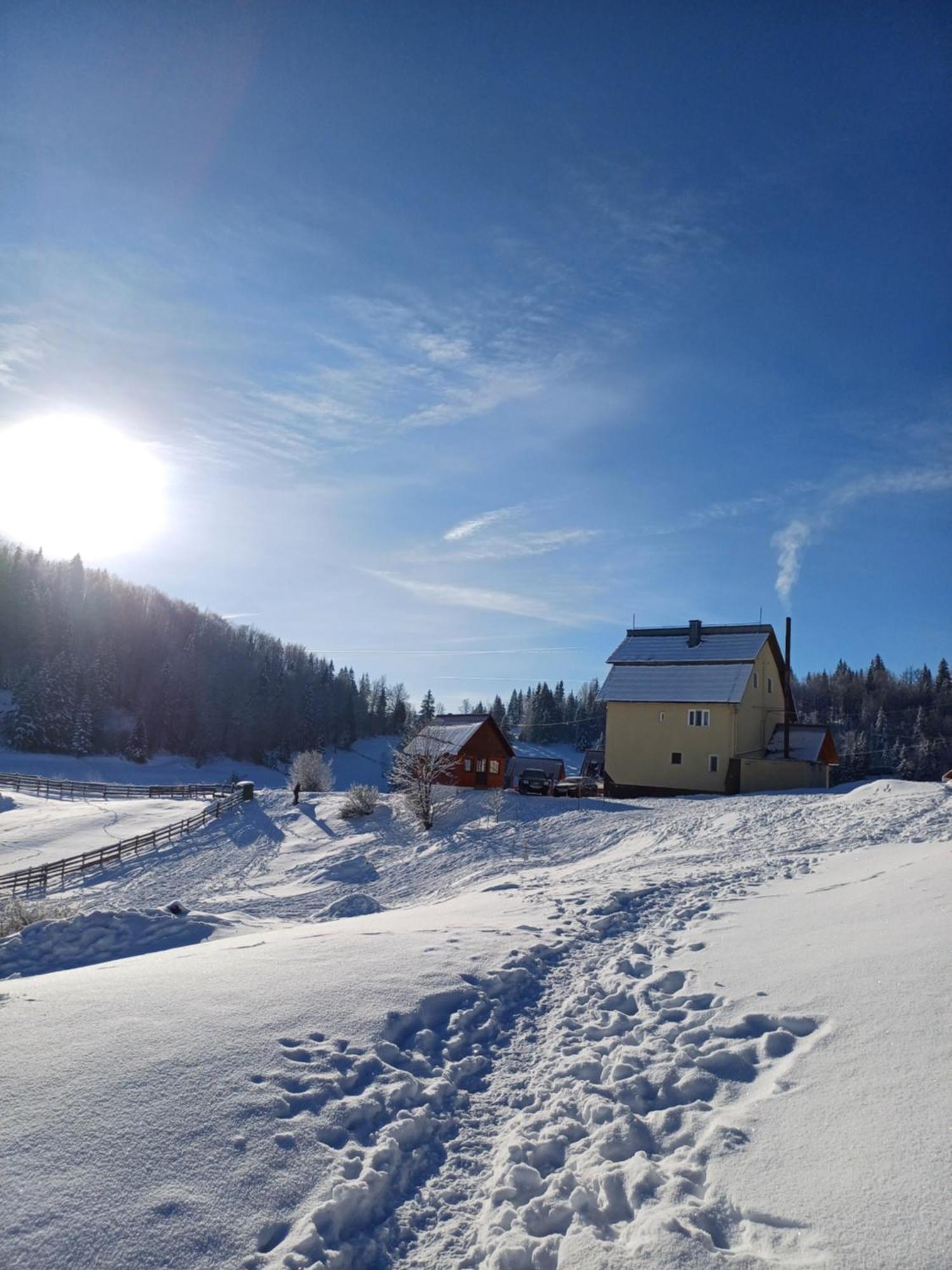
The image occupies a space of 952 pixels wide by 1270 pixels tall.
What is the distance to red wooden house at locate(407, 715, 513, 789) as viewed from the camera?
38469 millimetres

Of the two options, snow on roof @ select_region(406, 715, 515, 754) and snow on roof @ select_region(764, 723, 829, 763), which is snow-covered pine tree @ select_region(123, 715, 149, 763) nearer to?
snow on roof @ select_region(406, 715, 515, 754)

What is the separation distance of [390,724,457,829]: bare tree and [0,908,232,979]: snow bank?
49.7 feet

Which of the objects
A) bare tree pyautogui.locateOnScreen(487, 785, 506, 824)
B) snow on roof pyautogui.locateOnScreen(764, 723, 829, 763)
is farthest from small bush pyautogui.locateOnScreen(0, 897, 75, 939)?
snow on roof pyautogui.locateOnScreen(764, 723, 829, 763)

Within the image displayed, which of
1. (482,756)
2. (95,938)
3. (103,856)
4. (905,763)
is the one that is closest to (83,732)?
(103,856)

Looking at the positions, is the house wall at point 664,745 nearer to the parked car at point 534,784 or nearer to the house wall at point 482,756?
the parked car at point 534,784

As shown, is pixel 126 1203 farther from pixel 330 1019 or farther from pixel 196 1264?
pixel 330 1019

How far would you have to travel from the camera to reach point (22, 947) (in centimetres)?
1325

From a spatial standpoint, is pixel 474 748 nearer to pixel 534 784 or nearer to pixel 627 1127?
pixel 534 784

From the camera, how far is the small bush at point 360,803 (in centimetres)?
3372

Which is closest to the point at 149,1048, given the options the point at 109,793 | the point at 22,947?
the point at 22,947

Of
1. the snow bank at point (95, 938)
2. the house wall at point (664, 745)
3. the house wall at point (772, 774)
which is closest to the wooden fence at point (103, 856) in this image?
the snow bank at point (95, 938)

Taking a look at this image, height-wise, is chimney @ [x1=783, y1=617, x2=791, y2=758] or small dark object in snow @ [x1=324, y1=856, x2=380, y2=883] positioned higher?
chimney @ [x1=783, y1=617, x2=791, y2=758]

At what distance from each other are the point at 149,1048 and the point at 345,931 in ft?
17.3

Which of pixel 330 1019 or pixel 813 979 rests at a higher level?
pixel 813 979
